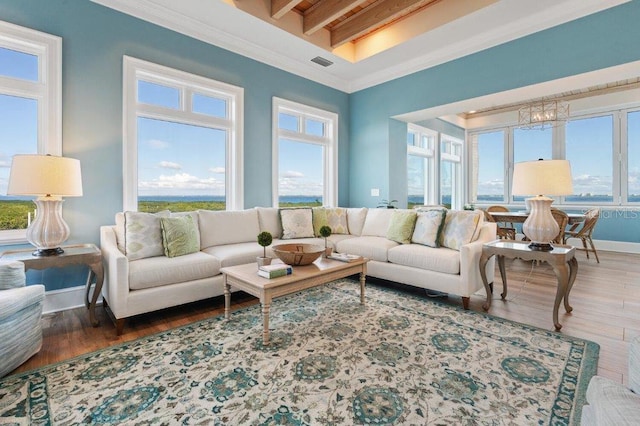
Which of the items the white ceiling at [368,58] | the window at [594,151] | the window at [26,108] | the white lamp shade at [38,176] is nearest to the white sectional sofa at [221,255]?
the white lamp shade at [38,176]

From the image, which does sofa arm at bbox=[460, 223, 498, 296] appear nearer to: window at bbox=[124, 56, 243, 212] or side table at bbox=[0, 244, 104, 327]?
window at bbox=[124, 56, 243, 212]

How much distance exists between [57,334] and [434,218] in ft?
12.0

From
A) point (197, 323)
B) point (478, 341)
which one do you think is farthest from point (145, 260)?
A: point (478, 341)

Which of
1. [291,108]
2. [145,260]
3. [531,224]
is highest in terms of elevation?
[291,108]

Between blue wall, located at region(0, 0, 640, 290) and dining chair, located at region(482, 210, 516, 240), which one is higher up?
blue wall, located at region(0, 0, 640, 290)

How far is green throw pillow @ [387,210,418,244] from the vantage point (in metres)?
3.69

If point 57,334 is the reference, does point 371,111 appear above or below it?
above

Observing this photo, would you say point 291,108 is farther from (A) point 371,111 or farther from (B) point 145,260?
(B) point 145,260

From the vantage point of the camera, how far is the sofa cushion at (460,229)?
3.27 m

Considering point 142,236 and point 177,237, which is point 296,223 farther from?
point 142,236

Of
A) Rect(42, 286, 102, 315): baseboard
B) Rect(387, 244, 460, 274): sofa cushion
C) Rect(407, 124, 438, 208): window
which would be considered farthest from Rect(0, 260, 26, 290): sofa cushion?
Rect(407, 124, 438, 208): window

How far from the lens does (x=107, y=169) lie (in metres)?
3.22

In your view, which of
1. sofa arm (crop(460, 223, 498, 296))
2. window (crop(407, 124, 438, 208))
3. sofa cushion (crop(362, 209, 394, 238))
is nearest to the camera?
sofa arm (crop(460, 223, 498, 296))

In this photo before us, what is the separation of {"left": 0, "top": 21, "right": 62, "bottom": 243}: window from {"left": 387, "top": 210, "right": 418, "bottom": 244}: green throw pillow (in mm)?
3568
